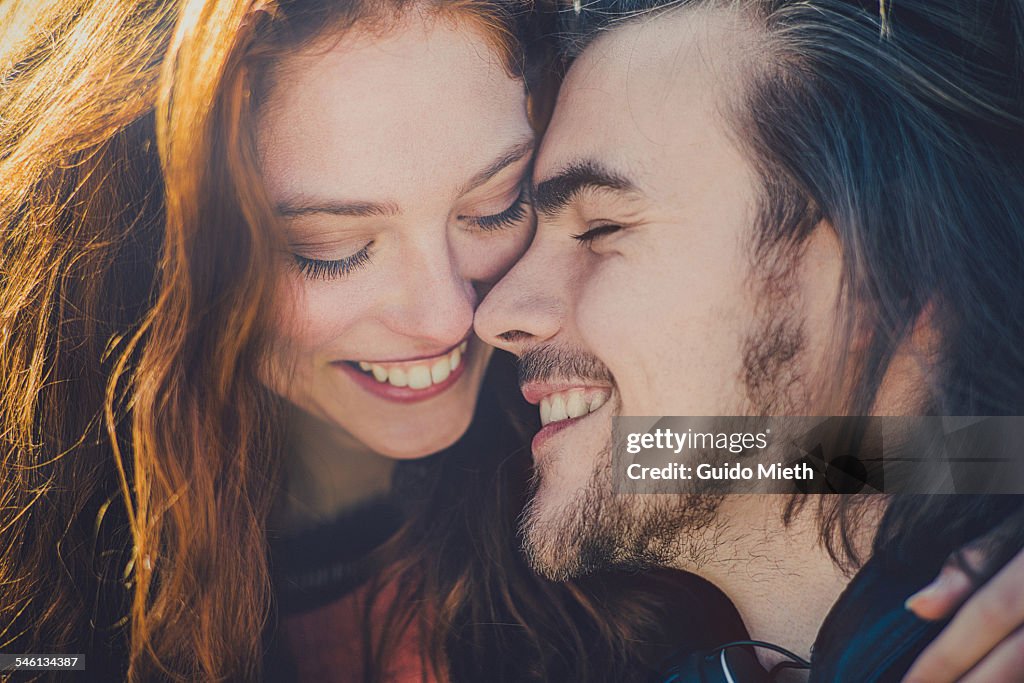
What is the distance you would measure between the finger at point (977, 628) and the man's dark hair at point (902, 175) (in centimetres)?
12

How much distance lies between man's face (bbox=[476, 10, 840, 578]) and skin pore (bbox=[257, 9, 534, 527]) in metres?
0.10

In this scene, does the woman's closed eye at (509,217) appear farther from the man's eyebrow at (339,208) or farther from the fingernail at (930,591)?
the fingernail at (930,591)

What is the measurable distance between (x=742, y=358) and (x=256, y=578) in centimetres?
127

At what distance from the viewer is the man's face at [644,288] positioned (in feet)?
6.24

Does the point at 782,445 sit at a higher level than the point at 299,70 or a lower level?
lower

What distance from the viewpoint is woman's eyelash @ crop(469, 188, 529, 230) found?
1.98m

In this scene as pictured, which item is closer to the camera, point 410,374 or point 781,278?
point 781,278

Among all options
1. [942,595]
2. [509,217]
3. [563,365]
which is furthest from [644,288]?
[942,595]

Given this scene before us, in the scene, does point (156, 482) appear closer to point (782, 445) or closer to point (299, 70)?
point (299, 70)

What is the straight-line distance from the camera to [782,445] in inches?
76.3

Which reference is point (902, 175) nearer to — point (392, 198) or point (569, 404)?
point (569, 404)

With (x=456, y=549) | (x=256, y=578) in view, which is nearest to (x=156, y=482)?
(x=256, y=578)

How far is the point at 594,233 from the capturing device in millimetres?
1952

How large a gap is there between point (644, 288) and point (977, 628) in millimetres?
1116
